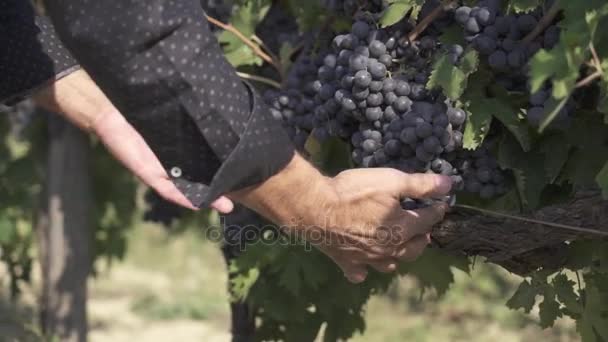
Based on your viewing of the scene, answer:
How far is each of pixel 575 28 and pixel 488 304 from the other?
242 inches

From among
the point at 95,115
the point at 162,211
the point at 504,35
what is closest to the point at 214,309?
the point at 162,211

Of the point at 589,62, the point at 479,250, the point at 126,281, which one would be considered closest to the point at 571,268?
the point at 479,250

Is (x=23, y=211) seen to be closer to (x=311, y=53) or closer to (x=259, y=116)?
(x=311, y=53)

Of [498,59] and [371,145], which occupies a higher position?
[498,59]

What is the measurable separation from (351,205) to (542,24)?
0.55m

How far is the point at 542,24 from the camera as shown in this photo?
2.20m

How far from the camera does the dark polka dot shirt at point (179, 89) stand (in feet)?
6.19

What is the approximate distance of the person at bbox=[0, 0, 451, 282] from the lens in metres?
1.90

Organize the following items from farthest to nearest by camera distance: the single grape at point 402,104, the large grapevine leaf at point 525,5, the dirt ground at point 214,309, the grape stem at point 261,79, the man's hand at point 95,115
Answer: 1. the dirt ground at point 214,309
2. the grape stem at point 261,79
3. the man's hand at point 95,115
4. the single grape at point 402,104
5. the large grapevine leaf at point 525,5

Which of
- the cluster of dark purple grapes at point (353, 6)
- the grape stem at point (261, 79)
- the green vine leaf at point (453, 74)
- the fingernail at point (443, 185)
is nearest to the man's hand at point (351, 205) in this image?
the fingernail at point (443, 185)

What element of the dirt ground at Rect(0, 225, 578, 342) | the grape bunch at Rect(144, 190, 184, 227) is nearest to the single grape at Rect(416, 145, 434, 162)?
the grape bunch at Rect(144, 190, 184, 227)

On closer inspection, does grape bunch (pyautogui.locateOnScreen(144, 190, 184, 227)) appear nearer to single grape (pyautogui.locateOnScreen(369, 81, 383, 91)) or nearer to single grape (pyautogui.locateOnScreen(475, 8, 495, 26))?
single grape (pyautogui.locateOnScreen(369, 81, 383, 91))

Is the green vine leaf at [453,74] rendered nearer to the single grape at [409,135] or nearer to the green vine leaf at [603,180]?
the single grape at [409,135]

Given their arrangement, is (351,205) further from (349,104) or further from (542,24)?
(542,24)
